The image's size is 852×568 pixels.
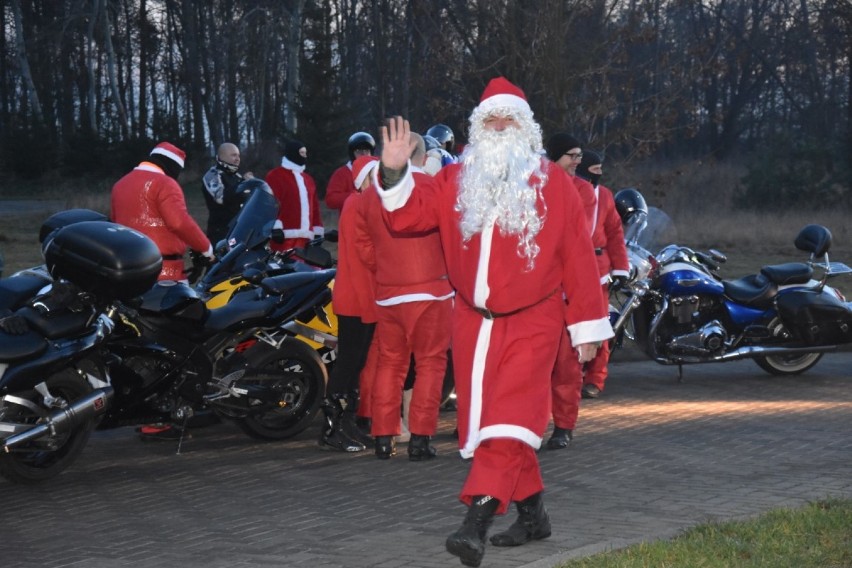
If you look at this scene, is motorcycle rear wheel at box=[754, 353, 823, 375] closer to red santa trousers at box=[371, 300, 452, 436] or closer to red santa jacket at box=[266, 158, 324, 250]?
red santa jacket at box=[266, 158, 324, 250]

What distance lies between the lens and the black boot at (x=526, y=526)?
20.9 feet

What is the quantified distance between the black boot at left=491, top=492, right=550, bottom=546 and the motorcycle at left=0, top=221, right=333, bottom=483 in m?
2.56

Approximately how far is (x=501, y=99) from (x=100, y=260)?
2.44 metres

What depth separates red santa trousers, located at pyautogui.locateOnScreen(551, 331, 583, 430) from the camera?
360 inches

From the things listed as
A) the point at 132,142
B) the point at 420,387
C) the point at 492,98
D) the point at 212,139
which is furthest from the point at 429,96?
the point at 212,139

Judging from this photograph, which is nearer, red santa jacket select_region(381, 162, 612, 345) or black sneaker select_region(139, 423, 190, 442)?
red santa jacket select_region(381, 162, 612, 345)

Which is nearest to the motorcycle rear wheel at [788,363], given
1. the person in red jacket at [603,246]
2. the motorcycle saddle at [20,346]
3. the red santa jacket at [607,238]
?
the person in red jacket at [603,246]

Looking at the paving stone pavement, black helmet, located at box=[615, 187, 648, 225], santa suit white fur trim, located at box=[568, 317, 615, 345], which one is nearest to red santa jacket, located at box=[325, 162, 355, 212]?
black helmet, located at box=[615, 187, 648, 225]

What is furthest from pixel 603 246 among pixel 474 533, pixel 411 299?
pixel 474 533

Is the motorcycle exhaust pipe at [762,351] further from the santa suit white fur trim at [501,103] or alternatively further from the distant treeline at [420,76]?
the distant treeline at [420,76]

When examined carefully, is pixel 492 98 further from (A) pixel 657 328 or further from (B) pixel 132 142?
(B) pixel 132 142

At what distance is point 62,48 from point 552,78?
132 ft

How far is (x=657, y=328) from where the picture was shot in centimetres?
1238

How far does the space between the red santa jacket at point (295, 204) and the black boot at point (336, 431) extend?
4.66m
